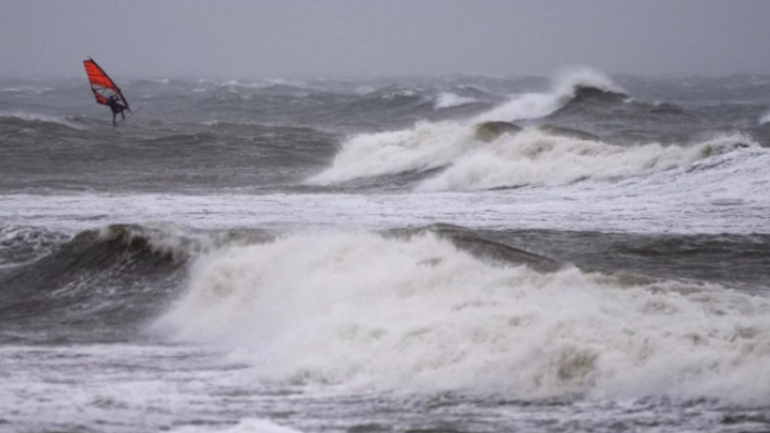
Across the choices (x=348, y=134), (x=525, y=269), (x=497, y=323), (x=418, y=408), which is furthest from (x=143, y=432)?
(x=348, y=134)

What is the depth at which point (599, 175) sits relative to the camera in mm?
18766

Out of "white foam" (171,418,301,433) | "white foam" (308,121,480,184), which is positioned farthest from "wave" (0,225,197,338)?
"white foam" (308,121,480,184)

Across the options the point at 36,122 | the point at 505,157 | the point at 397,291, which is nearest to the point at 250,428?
the point at 397,291

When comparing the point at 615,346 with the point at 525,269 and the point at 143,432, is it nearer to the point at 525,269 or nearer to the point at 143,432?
the point at 525,269

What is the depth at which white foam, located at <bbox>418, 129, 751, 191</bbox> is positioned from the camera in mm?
18875

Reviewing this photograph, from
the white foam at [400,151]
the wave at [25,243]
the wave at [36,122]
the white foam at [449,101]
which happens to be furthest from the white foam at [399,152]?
the white foam at [449,101]

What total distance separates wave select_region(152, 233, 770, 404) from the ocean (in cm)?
2

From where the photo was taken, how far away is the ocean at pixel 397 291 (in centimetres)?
731

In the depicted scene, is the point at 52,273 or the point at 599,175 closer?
the point at 52,273

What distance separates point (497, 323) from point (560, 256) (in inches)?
142

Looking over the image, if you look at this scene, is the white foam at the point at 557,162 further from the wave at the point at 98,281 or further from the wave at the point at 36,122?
the wave at the point at 36,122

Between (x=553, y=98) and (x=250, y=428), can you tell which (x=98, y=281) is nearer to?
(x=250, y=428)

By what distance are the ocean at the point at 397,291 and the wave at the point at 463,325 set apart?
0.02 meters

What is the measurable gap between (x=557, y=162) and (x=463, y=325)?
11595 millimetres
